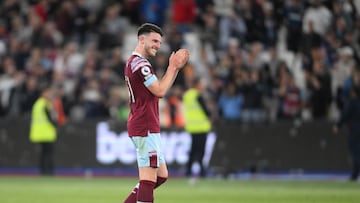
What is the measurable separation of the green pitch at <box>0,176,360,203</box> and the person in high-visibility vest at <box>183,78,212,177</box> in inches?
32.1

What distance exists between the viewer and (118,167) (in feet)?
94.2

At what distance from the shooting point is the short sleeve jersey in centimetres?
1210

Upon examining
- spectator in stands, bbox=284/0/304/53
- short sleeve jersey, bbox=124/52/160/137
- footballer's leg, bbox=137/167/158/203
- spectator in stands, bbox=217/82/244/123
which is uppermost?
spectator in stands, bbox=284/0/304/53

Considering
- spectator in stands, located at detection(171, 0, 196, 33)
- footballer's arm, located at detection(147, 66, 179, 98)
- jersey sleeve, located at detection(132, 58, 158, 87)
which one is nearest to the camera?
footballer's arm, located at detection(147, 66, 179, 98)

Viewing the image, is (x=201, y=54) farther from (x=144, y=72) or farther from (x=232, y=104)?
(x=144, y=72)

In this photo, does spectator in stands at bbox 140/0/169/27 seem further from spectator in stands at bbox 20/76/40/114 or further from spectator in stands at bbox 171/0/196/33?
spectator in stands at bbox 20/76/40/114

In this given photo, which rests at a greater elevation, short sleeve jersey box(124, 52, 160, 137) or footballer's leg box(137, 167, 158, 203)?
short sleeve jersey box(124, 52, 160, 137)

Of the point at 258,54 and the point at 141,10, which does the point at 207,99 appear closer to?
the point at 258,54

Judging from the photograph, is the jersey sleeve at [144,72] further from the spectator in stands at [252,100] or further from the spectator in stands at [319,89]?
the spectator in stands at [252,100]

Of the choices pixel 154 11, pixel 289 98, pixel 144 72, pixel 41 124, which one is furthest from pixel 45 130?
pixel 144 72

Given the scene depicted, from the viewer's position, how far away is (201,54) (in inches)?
1152

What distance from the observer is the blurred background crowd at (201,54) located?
1089 inches

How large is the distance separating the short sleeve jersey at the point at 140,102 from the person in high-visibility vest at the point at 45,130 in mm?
15270

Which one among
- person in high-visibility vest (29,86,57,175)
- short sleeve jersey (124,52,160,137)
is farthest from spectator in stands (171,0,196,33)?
short sleeve jersey (124,52,160,137)
